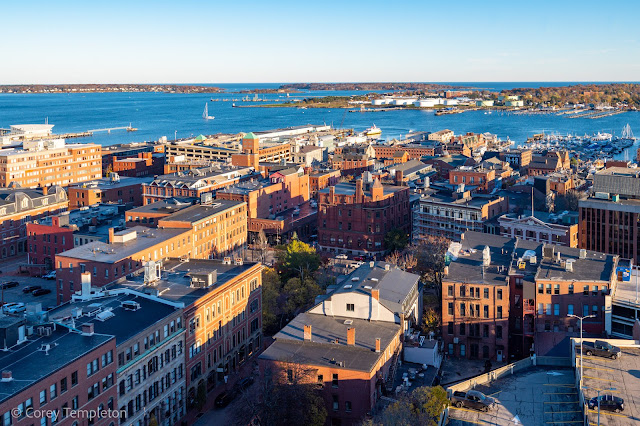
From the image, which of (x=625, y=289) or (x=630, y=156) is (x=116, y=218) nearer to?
(x=625, y=289)

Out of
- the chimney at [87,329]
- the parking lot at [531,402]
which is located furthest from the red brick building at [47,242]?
the parking lot at [531,402]

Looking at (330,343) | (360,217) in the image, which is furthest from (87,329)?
(360,217)

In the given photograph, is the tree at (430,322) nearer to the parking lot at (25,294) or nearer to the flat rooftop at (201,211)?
the flat rooftop at (201,211)

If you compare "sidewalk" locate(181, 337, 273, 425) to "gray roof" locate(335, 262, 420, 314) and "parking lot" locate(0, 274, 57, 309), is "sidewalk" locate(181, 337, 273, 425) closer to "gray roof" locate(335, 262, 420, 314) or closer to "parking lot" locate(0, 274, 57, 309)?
"gray roof" locate(335, 262, 420, 314)

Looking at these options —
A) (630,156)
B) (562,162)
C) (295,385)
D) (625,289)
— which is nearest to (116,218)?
(295,385)

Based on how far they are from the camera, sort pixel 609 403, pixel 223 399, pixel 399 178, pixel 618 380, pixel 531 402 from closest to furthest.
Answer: pixel 609 403, pixel 531 402, pixel 618 380, pixel 223 399, pixel 399 178

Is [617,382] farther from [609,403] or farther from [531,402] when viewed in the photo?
[531,402]
